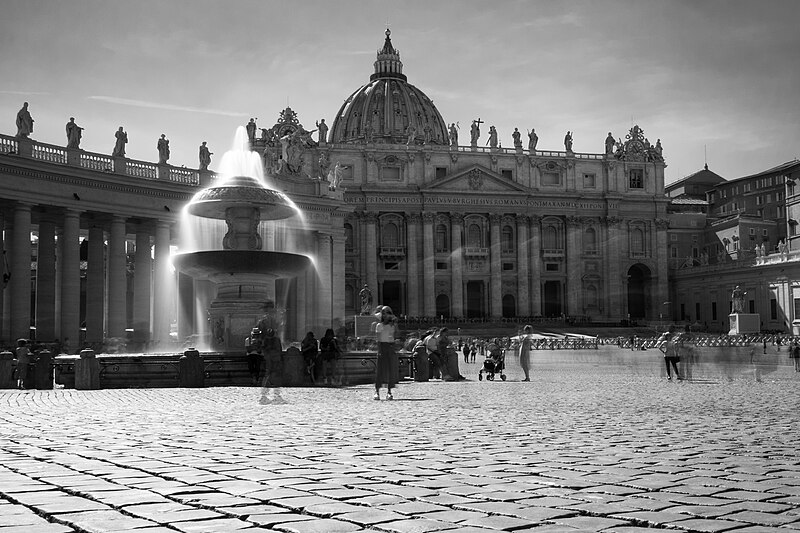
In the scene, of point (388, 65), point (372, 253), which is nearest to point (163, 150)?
point (372, 253)

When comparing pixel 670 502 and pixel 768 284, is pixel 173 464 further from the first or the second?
pixel 768 284

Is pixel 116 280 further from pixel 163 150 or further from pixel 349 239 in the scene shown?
pixel 349 239

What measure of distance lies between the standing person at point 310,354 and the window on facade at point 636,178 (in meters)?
92.2

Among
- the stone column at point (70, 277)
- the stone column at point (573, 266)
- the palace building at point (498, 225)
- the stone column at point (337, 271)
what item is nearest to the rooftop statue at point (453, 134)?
the palace building at point (498, 225)

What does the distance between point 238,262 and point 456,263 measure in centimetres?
7966

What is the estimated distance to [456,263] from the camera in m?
104

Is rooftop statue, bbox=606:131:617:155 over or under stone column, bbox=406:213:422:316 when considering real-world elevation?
over

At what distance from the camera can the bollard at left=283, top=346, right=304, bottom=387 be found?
70.0ft

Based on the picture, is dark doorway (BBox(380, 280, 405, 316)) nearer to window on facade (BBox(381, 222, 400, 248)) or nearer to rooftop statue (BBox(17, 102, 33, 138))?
window on facade (BBox(381, 222, 400, 248))

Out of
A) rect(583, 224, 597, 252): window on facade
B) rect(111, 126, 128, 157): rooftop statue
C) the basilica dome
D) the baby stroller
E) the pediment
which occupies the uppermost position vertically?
the basilica dome

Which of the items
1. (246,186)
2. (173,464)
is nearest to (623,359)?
(246,186)

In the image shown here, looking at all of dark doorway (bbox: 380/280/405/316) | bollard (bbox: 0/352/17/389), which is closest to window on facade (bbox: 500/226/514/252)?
dark doorway (bbox: 380/280/405/316)

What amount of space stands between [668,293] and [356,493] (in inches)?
4228

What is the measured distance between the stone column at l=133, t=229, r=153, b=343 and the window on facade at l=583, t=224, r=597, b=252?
239ft
